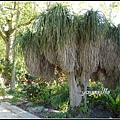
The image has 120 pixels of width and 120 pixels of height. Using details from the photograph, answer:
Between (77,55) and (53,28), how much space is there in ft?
3.31

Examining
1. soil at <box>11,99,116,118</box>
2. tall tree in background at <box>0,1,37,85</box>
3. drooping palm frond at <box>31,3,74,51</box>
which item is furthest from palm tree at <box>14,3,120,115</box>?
tall tree in background at <box>0,1,37,85</box>

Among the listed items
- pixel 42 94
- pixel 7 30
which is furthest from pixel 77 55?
pixel 7 30

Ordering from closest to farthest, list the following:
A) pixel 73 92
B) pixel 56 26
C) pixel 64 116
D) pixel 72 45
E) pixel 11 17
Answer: pixel 56 26 → pixel 64 116 → pixel 72 45 → pixel 73 92 → pixel 11 17

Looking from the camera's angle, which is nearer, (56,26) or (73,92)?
(56,26)

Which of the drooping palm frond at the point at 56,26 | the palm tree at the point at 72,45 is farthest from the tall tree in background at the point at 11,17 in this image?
the drooping palm frond at the point at 56,26

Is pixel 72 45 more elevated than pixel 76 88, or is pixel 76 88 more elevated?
pixel 72 45

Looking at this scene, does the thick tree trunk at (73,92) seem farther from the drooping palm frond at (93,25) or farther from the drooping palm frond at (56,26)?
the drooping palm frond at (93,25)

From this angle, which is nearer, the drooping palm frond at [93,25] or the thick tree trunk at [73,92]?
the drooping palm frond at [93,25]

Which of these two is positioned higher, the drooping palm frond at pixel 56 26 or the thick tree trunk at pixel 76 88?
the drooping palm frond at pixel 56 26

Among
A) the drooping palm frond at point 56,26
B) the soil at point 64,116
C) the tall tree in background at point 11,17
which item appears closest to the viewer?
the drooping palm frond at point 56,26

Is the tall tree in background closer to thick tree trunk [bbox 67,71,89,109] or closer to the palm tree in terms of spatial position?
the palm tree

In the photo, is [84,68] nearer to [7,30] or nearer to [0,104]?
[0,104]

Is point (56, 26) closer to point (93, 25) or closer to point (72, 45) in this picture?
point (72, 45)

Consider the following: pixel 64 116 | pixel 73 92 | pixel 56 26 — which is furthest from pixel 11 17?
pixel 64 116
